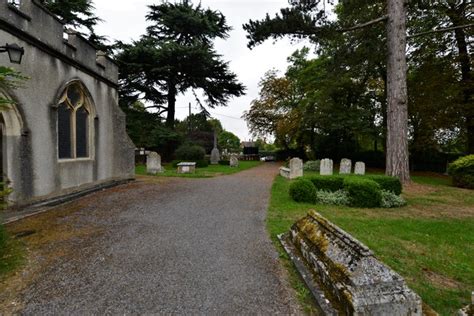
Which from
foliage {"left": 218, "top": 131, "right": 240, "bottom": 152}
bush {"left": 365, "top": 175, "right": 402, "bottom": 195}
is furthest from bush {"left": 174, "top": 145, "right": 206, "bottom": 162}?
foliage {"left": 218, "top": 131, "right": 240, "bottom": 152}

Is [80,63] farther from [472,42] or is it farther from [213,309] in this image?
[472,42]

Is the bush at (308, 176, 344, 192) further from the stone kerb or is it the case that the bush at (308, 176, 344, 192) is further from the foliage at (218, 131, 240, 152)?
the foliage at (218, 131, 240, 152)

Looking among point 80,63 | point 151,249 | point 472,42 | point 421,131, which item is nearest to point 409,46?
point 472,42

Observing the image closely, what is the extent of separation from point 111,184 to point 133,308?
385 inches

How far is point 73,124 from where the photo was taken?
9.41 m

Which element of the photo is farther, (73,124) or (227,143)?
(227,143)

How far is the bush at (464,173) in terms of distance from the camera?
13227 millimetres

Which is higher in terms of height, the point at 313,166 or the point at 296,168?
the point at 296,168

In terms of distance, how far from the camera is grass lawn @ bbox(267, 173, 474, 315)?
3326 mm

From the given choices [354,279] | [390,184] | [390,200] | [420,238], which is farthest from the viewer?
[390,184]

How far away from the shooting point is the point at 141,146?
934 inches

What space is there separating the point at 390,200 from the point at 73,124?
11305 mm

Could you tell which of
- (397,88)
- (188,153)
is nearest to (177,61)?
(188,153)

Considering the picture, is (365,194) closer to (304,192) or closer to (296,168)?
(304,192)
